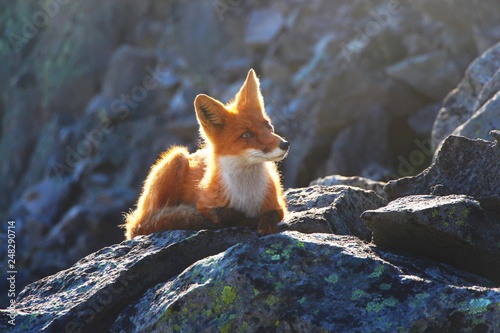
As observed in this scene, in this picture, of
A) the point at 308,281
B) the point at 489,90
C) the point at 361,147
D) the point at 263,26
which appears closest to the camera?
the point at 308,281

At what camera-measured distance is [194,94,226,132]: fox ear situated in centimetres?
670

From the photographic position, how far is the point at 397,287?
4.57 metres

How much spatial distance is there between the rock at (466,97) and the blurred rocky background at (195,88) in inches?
1.0

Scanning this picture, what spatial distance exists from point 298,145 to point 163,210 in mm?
12000

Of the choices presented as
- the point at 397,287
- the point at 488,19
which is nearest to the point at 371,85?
the point at 488,19

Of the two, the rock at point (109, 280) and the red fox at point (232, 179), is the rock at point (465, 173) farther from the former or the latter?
the rock at point (109, 280)

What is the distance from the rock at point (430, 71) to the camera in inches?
661

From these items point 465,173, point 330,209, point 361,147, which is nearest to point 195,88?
point 361,147

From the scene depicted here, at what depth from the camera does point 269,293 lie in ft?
15.6

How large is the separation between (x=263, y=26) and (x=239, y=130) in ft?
68.3

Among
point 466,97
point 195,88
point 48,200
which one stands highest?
point 195,88

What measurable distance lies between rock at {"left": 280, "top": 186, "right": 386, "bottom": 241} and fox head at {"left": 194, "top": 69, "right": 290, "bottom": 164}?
724 millimetres

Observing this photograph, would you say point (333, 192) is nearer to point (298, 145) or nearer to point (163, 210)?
point (163, 210)

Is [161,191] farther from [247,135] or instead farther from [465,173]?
[465,173]
